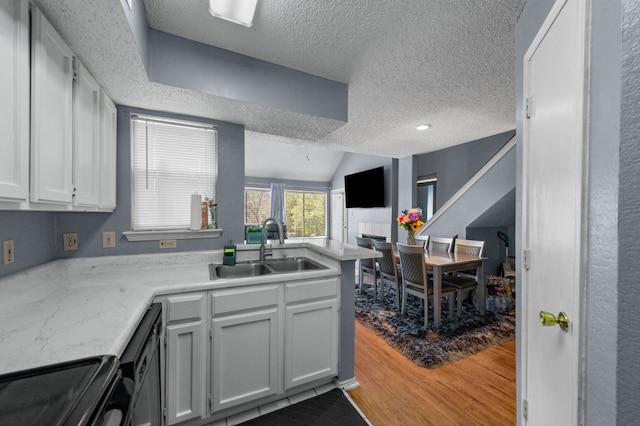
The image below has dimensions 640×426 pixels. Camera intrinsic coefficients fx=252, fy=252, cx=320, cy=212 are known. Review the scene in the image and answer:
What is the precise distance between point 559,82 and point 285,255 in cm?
211

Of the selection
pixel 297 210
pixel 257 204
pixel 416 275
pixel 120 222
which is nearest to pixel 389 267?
pixel 416 275

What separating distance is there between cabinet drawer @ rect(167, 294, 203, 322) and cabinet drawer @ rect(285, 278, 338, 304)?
55 cm

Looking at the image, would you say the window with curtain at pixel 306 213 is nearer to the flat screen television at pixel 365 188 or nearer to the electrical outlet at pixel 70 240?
the flat screen television at pixel 365 188

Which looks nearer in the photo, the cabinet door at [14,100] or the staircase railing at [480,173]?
the cabinet door at [14,100]

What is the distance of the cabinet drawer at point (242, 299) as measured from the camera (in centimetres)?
155

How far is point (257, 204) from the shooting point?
7094 millimetres

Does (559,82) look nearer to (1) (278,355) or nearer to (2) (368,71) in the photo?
(2) (368,71)

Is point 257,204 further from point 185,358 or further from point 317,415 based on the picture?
point 317,415

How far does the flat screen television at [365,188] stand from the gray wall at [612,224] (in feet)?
16.5

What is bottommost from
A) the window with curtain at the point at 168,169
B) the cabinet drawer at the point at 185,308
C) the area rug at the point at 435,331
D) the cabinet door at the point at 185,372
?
the area rug at the point at 435,331

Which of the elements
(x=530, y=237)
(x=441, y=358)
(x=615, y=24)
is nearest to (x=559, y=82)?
(x=615, y=24)

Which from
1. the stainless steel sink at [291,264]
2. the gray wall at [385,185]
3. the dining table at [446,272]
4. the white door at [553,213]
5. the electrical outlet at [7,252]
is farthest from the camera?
the gray wall at [385,185]

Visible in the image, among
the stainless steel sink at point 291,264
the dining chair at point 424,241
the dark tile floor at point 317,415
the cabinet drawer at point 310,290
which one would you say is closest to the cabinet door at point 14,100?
the cabinet drawer at point 310,290

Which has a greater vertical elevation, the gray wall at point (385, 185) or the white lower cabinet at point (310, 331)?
the gray wall at point (385, 185)
